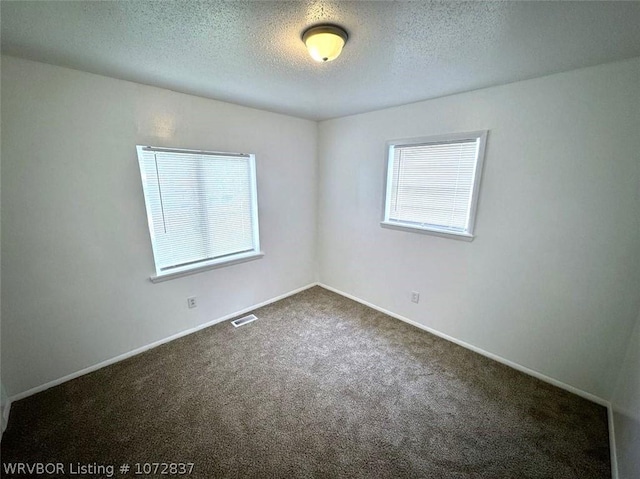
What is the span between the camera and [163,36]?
4.27 ft

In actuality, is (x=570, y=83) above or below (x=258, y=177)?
above

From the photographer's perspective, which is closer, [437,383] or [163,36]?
[163,36]

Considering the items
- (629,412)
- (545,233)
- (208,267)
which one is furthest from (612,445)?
(208,267)

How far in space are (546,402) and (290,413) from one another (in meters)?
1.86

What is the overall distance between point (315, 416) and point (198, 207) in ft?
6.86

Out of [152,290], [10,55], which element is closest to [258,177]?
[152,290]

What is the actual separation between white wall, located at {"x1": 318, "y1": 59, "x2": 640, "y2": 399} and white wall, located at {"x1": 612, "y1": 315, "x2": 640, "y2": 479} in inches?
4.5

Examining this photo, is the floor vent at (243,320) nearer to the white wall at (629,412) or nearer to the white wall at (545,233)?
the white wall at (545,233)

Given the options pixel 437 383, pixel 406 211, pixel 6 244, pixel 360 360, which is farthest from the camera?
pixel 406 211

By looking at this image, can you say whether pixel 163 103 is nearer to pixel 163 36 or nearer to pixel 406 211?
pixel 163 36

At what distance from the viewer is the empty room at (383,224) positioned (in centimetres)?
135

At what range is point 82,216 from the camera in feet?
6.20

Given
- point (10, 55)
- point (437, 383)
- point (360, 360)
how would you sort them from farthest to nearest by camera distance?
point (360, 360), point (437, 383), point (10, 55)

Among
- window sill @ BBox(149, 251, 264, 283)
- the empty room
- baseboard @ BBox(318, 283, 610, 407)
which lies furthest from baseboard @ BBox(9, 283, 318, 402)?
baseboard @ BBox(318, 283, 610, 407)
